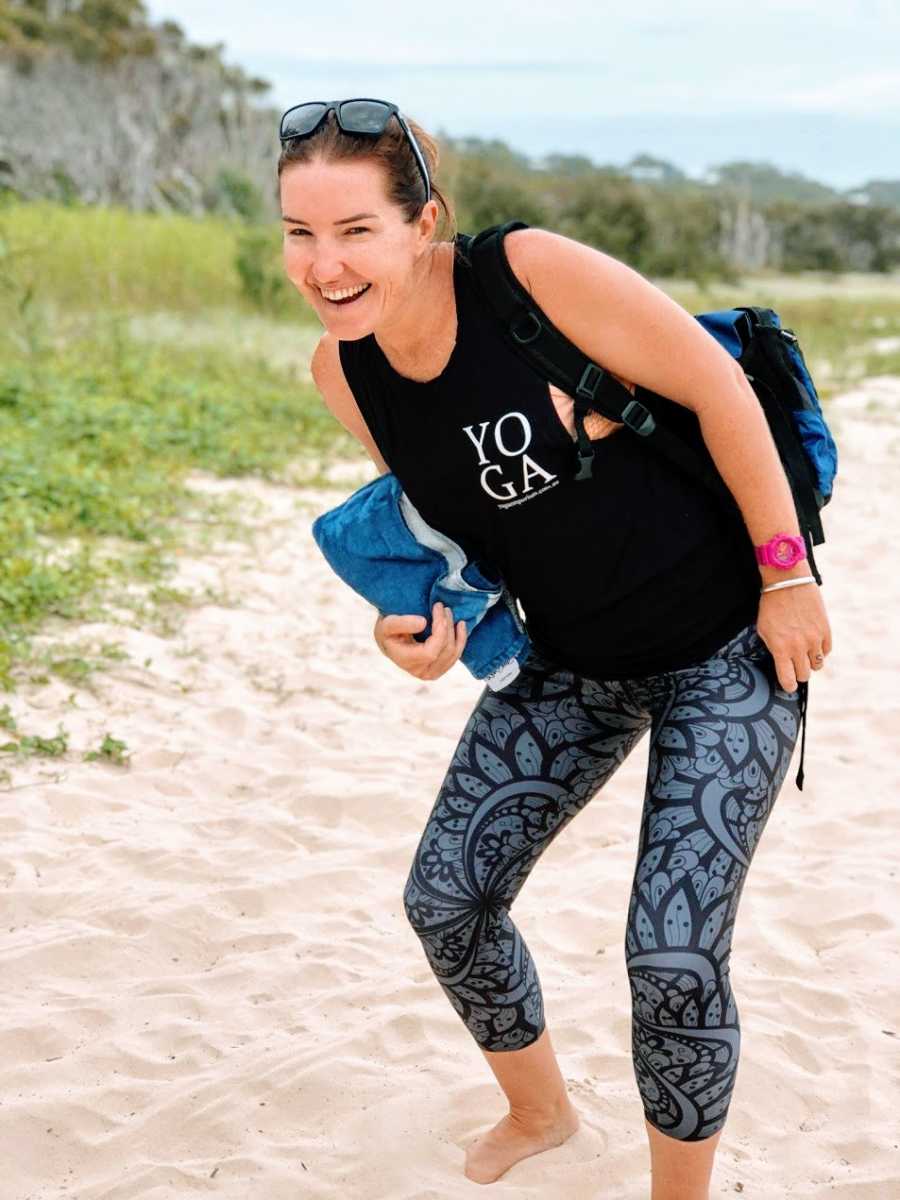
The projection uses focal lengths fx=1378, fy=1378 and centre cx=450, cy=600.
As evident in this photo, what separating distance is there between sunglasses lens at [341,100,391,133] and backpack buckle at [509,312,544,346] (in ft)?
1.22

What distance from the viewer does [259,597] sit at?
6387 mm

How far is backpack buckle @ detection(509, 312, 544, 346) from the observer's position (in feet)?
7.16

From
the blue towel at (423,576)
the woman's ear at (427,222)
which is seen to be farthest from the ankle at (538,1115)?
the woman's ear at (427,222)

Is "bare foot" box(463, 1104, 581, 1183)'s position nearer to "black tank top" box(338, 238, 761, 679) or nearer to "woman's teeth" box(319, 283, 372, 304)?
"black tank top" box(338, 238, 761, 679)

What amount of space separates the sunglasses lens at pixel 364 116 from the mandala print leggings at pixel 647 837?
3.09 feet

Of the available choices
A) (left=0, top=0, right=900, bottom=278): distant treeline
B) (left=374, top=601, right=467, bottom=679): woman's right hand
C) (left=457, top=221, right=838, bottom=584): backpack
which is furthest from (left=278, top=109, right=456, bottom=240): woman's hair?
(left=0, top=0, right=900, bottom=278): distant treeline

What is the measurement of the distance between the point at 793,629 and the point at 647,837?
1.36 feet

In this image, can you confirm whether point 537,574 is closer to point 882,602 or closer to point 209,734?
point 209,734

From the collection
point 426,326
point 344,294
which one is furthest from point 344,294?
point 426,326

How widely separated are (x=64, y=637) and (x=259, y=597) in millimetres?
1081

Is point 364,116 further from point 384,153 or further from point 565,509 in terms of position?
point 565,509

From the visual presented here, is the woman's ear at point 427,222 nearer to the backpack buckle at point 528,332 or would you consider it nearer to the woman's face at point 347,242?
the woman's face at point 347,242

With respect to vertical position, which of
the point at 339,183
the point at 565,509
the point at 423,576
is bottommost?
the point at 423,576

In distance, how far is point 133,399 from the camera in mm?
9516
